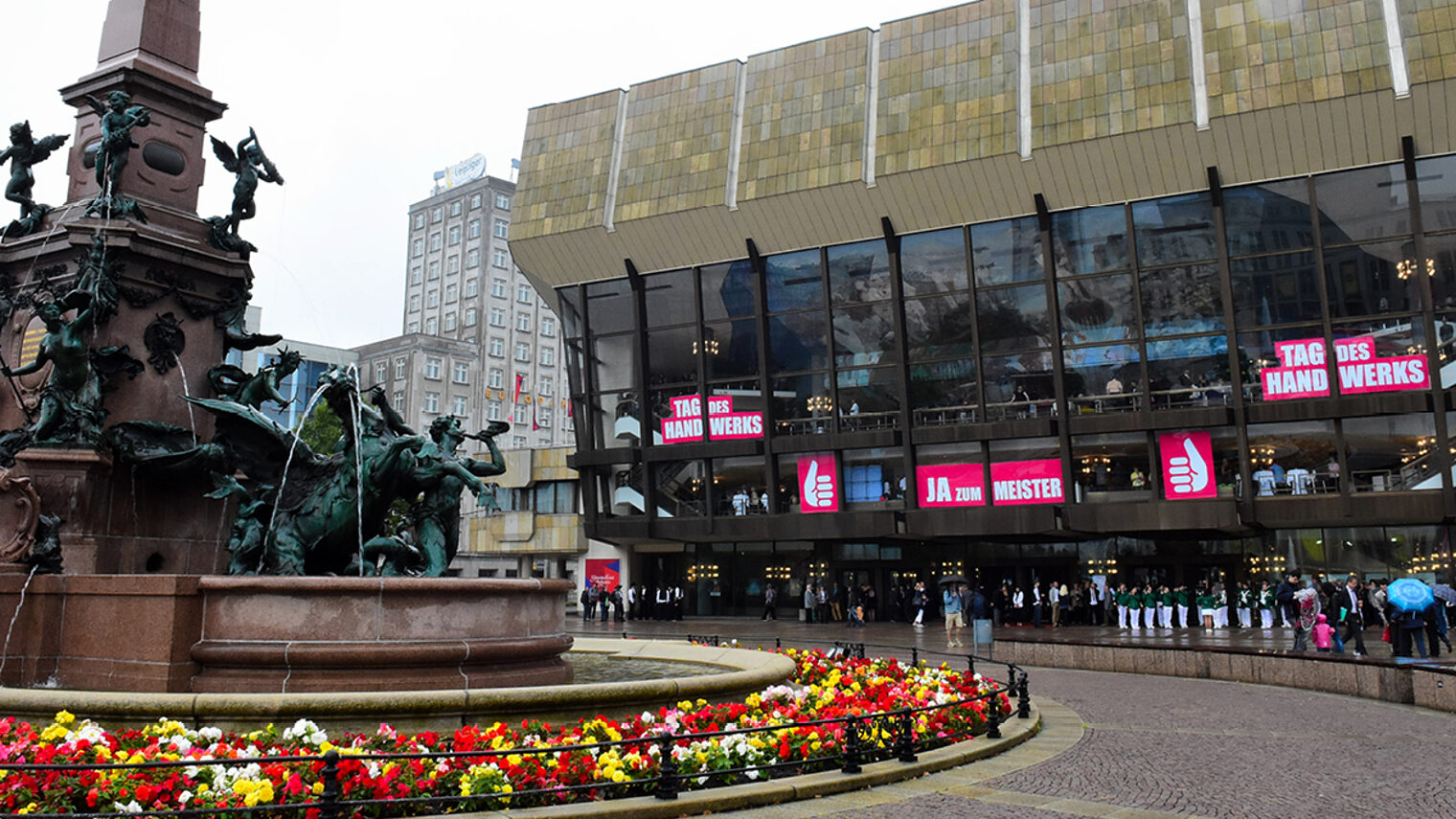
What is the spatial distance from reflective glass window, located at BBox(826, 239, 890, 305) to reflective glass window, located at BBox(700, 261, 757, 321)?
3432 mm

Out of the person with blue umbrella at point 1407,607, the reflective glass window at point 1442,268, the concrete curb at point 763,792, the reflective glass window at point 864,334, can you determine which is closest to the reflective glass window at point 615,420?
the reflective glass window at point 864,334

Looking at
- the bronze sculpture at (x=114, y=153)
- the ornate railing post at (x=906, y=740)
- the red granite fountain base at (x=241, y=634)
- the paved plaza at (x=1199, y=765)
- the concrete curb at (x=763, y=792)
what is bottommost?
the paved plaza at (x=1199, y=765)

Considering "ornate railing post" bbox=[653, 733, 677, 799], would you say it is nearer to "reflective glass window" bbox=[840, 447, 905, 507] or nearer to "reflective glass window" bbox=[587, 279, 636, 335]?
"reflective glass window" bbox=[840, 447, 905, 507]

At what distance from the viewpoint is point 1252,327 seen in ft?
117

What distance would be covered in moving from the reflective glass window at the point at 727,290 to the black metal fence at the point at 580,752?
1254 inches

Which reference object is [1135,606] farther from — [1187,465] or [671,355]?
[671,355]

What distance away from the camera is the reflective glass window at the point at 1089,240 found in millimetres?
37500

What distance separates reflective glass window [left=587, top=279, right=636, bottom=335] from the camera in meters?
45.4

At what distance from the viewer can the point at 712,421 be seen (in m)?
43.3

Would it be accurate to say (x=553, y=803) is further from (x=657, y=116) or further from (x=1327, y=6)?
(x=657, y=116)

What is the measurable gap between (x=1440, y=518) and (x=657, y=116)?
103 ft

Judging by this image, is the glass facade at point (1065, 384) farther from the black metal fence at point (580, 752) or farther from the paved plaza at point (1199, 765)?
the black metal fence at point (580, 752)

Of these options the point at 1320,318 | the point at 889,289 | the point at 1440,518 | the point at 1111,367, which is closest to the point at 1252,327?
the point at 1320,318

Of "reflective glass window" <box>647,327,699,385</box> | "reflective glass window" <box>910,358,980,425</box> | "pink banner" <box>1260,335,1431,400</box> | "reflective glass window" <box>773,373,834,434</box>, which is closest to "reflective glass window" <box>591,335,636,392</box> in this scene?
"reflective glass window" <box>647,327,699,385</box>
